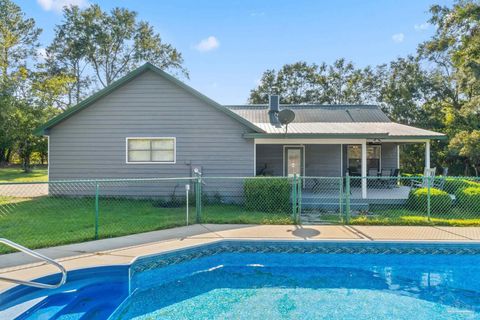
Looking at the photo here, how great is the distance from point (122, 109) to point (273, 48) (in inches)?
580

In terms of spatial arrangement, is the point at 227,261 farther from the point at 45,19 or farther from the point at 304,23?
the point at 45,19

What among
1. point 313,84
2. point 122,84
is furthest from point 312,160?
point 313,84

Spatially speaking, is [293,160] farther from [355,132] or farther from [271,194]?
[271,194]

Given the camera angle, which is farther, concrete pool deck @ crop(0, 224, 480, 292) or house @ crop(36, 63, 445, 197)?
house @ crop(36, 63, 445, 197)

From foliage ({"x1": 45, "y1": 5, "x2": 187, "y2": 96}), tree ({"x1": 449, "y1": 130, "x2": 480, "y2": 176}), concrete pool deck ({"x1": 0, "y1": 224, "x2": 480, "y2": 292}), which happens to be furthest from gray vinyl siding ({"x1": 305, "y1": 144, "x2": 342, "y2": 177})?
foliage ({"x1": 45, "y1": 5, "x2": 187, "y2": 96})

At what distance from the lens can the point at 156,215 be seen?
9734 millimetres

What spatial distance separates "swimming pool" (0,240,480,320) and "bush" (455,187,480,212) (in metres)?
4.33

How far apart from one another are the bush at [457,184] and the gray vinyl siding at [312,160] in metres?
4.14

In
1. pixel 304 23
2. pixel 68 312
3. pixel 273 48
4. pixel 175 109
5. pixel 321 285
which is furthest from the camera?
pixel 273 48

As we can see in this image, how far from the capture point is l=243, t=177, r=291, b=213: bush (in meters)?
10.4

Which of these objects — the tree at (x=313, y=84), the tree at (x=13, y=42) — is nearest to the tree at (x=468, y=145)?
the tree at (x=313, y=84)

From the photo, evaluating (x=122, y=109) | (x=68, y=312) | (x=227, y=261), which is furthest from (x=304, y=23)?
(x=68, y=312)

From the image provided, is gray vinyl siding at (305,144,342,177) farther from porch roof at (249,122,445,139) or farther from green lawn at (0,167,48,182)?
green lawn at (0,167,48,182)

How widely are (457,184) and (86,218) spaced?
41.8 feet
